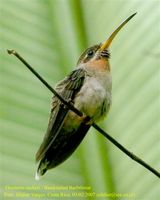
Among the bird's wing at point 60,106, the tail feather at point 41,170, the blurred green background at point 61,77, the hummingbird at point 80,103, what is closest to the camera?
the blurred green background at point 61,77

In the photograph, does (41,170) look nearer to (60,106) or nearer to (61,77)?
(61,77)

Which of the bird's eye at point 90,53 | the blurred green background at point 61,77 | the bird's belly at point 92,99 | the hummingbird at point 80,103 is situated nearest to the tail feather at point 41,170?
the blurred green background at point 61,77

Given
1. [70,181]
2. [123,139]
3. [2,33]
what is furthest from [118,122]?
[2,33]

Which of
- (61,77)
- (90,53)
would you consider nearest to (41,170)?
(61,77)

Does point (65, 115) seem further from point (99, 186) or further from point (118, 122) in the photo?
point (99, 186)

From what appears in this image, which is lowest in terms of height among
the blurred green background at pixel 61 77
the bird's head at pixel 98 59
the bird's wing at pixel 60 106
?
the bird's wing at pixel 60 106

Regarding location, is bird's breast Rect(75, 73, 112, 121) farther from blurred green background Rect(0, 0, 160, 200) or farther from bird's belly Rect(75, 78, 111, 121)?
blurred green background Rect(0, 0, 160, 200)

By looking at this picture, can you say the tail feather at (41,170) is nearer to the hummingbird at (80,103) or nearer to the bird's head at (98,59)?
the hummingbird at (80,103)
